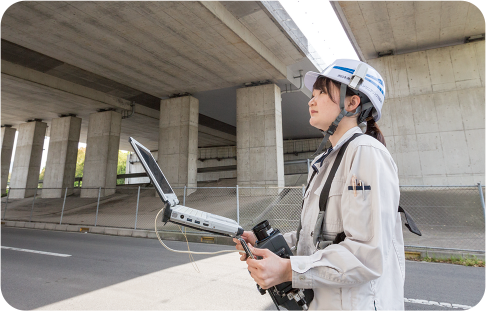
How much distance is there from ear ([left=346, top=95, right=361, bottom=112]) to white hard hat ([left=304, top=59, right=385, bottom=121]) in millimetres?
42

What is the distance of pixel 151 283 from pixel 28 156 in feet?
89.2

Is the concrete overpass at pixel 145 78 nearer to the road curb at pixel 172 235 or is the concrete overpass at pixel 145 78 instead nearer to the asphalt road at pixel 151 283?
the road curb at pixel 172 235

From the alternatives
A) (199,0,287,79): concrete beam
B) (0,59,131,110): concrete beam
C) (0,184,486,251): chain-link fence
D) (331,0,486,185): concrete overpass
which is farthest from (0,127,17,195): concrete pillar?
(331,0,486,185): concrete overpass

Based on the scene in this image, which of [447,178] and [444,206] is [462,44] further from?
[444,206]

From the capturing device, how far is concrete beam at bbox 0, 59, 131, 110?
49.5ft

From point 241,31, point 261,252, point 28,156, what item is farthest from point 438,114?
point 28,156

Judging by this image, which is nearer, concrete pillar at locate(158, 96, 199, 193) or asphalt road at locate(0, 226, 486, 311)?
asphalt road at locate(0, 226, 486, 311)

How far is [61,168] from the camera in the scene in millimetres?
22000

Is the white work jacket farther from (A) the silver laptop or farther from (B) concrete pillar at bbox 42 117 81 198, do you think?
(B) concrete pillar at bbox 42 117 81 198

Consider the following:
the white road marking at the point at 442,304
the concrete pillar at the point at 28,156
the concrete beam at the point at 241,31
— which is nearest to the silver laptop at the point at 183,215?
the white road marking at the point at 442,304

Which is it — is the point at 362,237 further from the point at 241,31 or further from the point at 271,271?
the point at 241,31

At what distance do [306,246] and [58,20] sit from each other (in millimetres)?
12872

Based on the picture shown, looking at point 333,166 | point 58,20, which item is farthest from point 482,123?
point 58,20

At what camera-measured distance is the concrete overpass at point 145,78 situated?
33.7ft
